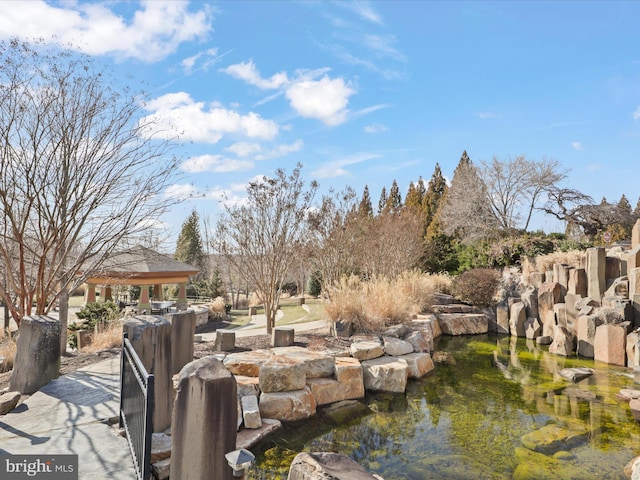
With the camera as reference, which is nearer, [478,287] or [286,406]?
[286,406]

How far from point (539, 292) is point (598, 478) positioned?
23.0 ft

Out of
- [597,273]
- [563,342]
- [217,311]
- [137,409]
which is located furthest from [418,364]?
[217,311]

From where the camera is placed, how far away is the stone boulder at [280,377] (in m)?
4.52

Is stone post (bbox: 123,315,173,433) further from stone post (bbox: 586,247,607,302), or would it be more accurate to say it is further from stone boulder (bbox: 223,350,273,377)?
stone post (bbox: 586,247,607,302)

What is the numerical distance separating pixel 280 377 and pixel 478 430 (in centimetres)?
222

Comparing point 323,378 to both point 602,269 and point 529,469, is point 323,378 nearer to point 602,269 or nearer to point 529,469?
point 529,469

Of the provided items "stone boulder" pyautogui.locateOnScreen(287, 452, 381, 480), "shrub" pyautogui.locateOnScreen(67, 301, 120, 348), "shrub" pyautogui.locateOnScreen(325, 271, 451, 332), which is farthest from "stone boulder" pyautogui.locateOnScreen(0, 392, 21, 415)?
"shrub" pyautogui.locateOnScreen(67, 301, 120, 348)

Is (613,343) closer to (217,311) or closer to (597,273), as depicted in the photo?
(597,273)

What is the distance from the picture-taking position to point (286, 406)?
4352mm

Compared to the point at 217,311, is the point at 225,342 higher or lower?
higher

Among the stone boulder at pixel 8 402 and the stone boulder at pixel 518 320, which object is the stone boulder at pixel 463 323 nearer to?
the stone boulder at pixel 518 320

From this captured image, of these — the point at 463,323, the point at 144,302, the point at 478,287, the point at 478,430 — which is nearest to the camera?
the point at 478,430

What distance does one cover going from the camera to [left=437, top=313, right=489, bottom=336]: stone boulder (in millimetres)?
9602

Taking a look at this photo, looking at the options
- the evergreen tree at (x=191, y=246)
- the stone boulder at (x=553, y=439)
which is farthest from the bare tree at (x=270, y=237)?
the evergreen tree at (x=191, y=246)
